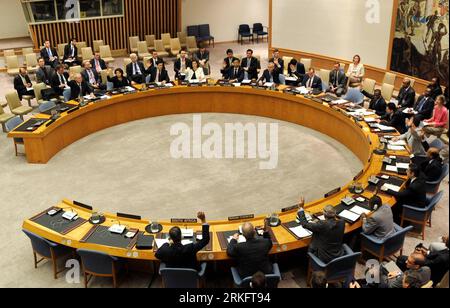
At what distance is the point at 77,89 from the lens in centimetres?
1236

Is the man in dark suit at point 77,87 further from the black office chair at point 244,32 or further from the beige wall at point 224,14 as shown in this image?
the black office chair at point 244,32

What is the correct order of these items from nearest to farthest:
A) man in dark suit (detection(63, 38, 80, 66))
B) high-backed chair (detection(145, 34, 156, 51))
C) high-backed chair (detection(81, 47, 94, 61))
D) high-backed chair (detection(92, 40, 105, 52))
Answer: man in dark suit (detection(63, 38, 80, 66)), high-backed chair (detection(81, 47, 94, 61)), high-backed chair (detection(92, 40, 105, 52)), high-backed chair (detection(145, 34, 156, 51))

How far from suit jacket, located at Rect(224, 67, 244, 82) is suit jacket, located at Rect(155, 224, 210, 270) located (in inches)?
325

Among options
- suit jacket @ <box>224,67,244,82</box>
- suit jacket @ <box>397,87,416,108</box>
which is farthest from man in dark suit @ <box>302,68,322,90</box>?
suit jacket @ <box>397,87,416,108</box>

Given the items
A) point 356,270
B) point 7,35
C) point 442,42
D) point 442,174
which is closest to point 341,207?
point 356,270

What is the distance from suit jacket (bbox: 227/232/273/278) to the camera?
6.01 m

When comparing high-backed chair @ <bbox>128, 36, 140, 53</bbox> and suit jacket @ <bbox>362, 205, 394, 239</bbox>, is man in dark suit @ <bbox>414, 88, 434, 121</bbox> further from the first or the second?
high-backed chair @ <bbox>128, 36, 140, 53</bbox>

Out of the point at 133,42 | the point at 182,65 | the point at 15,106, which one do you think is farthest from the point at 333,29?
the point at 15,106

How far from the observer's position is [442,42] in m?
13.0

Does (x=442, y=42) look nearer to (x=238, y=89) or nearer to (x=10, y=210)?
(x=238, y=89)

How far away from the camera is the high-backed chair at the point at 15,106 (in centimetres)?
1209

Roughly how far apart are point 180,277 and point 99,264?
124 cm

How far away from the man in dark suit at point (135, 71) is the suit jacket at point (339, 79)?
5.52 meters

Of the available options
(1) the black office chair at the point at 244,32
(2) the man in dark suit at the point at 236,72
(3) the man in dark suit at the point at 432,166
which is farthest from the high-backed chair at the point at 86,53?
(3) the man in dark suit at the point at 432,166
